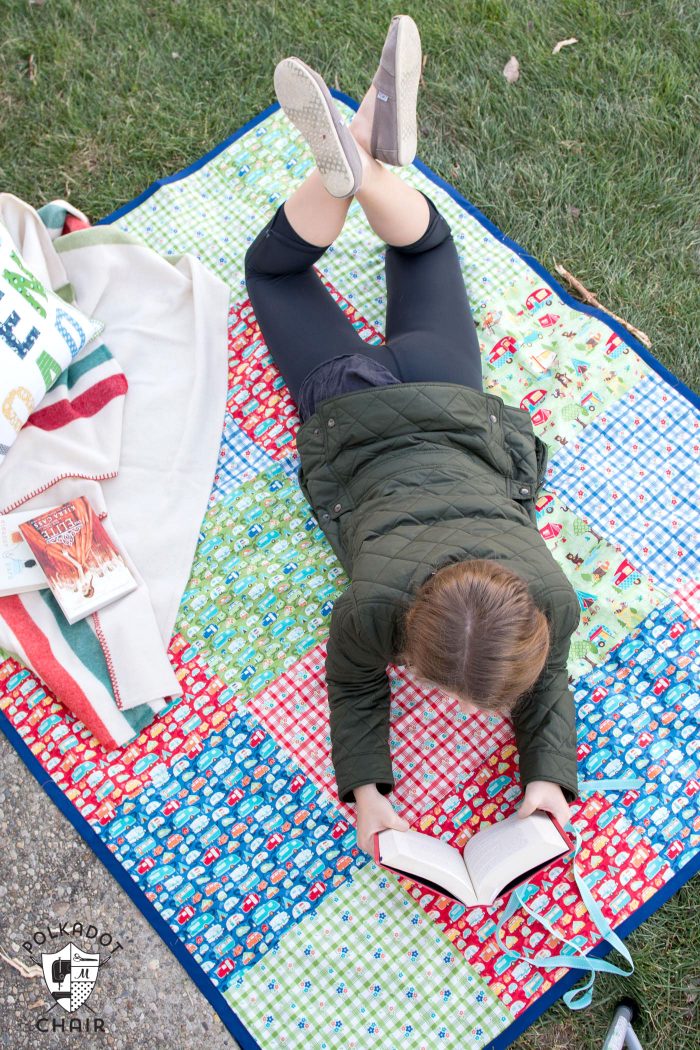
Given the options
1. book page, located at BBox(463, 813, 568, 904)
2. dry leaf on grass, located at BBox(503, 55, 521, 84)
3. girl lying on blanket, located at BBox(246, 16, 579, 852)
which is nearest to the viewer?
girl lying on blanket, located at BBox(246, 16, 579, 852)

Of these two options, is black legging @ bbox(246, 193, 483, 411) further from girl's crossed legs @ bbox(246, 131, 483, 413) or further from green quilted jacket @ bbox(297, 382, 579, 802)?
green quilted jacket @ bbox(297, 382, 579, 802)

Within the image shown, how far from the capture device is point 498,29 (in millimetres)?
3102

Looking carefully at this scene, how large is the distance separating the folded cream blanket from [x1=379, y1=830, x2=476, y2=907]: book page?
798mm

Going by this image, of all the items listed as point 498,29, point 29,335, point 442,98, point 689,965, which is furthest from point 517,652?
point 498,29

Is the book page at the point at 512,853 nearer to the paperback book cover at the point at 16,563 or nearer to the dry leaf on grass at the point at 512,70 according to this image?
the paperback book cover at the point at 16,563

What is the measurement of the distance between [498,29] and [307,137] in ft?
4.01

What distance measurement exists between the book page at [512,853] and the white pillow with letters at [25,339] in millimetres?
1800

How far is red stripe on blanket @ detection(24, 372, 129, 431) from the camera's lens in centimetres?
268

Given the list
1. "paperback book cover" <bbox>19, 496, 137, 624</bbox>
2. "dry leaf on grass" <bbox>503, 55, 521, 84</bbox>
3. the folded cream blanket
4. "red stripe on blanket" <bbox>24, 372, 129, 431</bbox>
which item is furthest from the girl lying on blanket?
"dry leaf on grass" <bbox>503, 55, 521, 84</bbox>

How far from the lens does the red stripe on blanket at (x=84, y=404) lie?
8.79 ft

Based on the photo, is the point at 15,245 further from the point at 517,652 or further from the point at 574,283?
the point at 517,652

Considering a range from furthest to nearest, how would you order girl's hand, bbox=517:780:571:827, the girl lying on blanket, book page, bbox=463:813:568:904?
girl's hand, bbox=517:780:571:827
book page, bbox=463:813:568:904
the girl lying on blanket

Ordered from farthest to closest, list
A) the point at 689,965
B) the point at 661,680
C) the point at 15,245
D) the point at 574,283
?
the point at 574,283, the point at 15,245, the point at 661,680, the point at 689,965

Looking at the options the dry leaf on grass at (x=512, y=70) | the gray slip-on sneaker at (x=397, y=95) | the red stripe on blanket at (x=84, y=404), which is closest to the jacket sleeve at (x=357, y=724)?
the red stripe on blanket at (x=84, y=404)
